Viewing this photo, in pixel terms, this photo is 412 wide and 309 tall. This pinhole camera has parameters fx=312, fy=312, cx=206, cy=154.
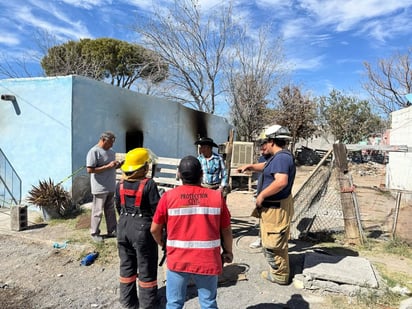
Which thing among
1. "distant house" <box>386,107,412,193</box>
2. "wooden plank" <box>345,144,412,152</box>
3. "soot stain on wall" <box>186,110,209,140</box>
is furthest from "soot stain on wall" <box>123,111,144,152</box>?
"distant house" <box>386,107,412,193</box>

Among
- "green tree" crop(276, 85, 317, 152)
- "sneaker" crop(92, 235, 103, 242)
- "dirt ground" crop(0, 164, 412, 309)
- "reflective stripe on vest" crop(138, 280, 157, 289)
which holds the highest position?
"green tree" crop(276, 85, 317, 152)

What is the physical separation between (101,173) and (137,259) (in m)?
2.38

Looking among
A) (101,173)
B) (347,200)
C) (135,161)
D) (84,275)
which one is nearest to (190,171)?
(135,161)

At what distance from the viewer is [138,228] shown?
2.88 metres

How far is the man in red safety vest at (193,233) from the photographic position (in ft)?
7.36

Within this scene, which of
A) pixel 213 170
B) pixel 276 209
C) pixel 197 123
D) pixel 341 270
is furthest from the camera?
pixel 197 123

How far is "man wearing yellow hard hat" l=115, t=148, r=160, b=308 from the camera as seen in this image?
9.48 feet

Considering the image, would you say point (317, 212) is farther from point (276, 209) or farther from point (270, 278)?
point (276, 209)

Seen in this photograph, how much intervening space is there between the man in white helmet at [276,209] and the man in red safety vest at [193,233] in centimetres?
120

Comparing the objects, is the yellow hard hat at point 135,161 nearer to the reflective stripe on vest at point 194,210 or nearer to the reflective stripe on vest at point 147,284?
the reflective stripe on vest at point 194,210

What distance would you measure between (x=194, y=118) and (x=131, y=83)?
28.5 ft

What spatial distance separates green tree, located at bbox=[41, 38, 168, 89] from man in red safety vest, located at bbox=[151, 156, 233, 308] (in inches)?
557

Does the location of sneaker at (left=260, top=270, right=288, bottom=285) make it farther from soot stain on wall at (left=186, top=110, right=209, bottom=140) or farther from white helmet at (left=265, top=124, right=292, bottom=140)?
soot stain on wall at (left=186, top=110, right=209, bottom=140)

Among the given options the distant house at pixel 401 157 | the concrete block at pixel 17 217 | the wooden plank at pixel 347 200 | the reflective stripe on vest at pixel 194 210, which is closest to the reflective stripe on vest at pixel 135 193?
the reflective stripe on vest at pixel 194 210
